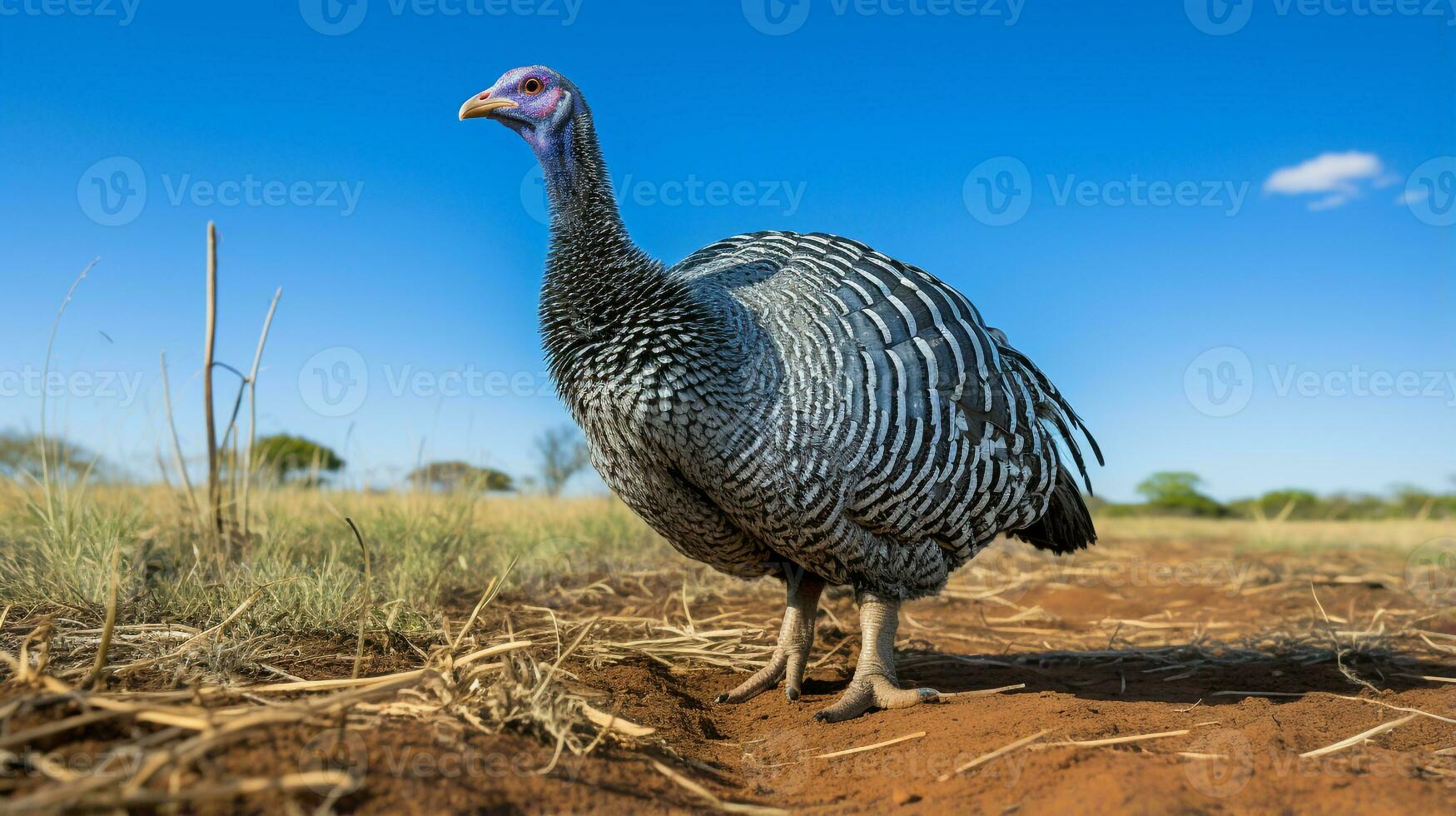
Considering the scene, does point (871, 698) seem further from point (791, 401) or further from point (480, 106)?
point (480, 106)

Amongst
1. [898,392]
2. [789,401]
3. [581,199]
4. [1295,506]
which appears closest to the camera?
[789,401]

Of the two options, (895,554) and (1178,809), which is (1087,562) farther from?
(1178,809)

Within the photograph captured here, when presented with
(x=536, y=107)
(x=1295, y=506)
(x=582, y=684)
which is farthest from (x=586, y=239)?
(x=1295, y=506)

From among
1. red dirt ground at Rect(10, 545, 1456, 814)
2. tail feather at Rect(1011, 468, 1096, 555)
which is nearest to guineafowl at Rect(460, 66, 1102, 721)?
tail feather at Rect(1011, 468, 1096, 555)

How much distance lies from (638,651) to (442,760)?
7.78 feet

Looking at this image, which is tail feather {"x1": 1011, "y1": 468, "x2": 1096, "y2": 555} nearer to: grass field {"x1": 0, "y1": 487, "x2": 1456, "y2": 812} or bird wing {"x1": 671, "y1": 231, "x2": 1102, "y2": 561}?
bird wing {"x1": 671, "y1": 231, "x2": 1102, "y2": 561}

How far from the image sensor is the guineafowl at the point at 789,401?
351 centimetres

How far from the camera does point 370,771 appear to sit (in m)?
2.03

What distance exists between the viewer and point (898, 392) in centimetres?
364

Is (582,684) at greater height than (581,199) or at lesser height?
lesser

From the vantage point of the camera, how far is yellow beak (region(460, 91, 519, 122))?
→ 3975 millimetres

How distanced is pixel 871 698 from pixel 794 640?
22.3 inches

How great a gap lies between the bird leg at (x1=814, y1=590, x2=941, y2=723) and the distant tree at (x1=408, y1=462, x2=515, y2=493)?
3886 millimetres

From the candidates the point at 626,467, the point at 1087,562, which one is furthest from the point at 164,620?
the point at 1087,562
